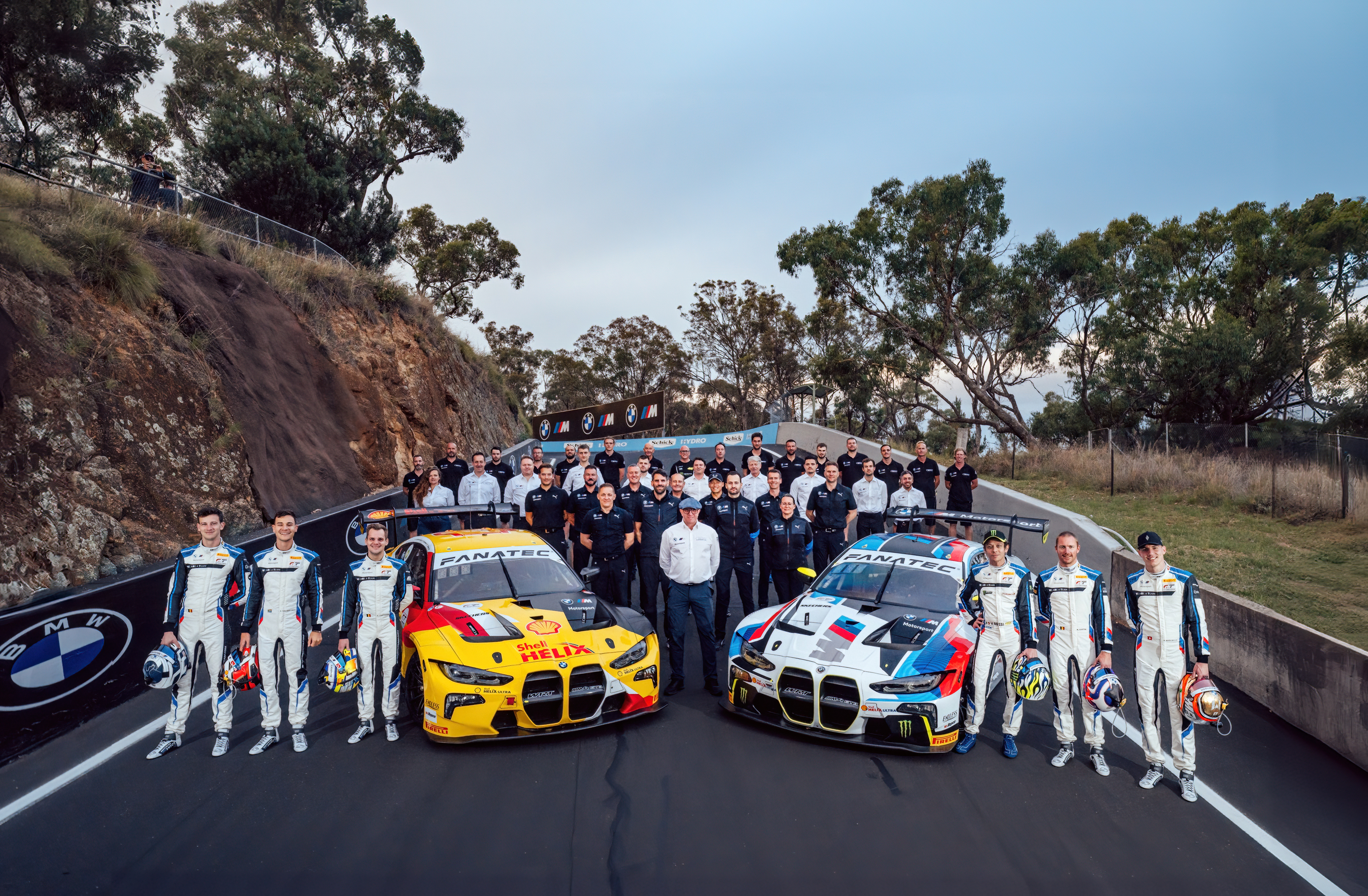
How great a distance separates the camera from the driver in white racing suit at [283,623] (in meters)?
5.80

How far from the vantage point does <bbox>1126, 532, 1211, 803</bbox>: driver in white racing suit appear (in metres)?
5.27

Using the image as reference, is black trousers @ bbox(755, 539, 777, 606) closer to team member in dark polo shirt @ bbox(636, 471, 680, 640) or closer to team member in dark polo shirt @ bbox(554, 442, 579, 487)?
team member in dark polo shirt @ bbox(636, 471, 680, 640)

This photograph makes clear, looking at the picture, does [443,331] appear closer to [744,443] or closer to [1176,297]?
[744,443]

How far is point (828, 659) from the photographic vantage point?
19.5ft

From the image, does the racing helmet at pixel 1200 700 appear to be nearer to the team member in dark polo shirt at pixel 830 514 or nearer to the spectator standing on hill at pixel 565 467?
the team member in dark polo shirt at pixel 830 514

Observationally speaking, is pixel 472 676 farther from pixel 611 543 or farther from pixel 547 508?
pixel 547 508

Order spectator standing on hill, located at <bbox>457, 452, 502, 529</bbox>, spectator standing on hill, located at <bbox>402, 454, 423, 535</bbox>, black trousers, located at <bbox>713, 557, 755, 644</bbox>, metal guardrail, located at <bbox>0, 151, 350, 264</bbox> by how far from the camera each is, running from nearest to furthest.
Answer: black trousers, located at <bbox>713, 557, 755, 644</bbox>
spectator standing on hill, located at <bbox>457, 452, 502, 529</bbox>
spectator standing on hill, located at <bbox>402, 454, 423, 535</bbox>
metal guardrail, located at <bbox>0, 151, 350, 264</bbox>

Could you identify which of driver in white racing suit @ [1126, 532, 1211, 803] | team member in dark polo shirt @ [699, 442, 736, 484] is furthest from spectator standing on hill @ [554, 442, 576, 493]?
driver in white racing suit @ [1126, 532, 1211, 803]

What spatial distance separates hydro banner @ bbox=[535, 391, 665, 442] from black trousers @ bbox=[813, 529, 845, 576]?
22822 millimetres

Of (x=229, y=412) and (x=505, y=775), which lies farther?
(x=229, y=412)

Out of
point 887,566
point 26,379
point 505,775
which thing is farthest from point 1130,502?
point 26,379

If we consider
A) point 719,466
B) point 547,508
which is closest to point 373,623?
point 547,508

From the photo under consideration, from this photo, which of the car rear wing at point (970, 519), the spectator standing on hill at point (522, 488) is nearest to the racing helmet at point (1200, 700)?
the car rear wing at point (970, 519)

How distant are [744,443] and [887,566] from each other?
83.2ft
